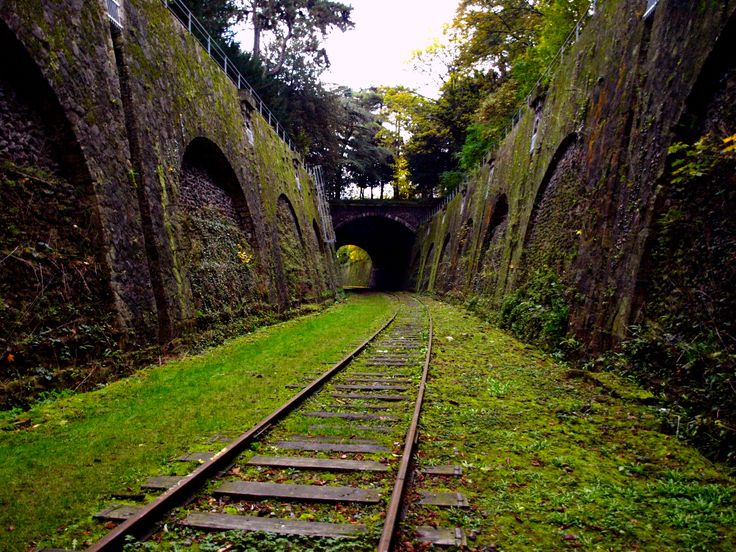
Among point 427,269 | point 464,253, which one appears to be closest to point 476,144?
point 464,253

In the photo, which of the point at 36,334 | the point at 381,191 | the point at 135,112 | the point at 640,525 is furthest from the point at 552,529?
the point at 381,191

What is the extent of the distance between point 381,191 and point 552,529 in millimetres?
53303

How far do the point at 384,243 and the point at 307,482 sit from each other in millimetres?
52624

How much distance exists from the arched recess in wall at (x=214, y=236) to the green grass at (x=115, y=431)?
2.74 m

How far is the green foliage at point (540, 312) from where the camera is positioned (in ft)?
31.1

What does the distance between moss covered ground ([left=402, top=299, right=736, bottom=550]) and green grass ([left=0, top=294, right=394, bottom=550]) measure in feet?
7.95

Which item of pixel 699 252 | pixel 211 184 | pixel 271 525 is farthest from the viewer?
pixel 211 184

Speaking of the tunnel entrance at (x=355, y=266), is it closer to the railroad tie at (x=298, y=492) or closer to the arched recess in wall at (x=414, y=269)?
the arched recess in wall at (x=414, y=269)

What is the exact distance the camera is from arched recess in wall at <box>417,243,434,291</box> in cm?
3584

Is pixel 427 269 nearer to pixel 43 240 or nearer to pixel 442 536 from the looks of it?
pixel 43 240

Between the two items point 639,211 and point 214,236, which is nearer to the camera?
point 639,211

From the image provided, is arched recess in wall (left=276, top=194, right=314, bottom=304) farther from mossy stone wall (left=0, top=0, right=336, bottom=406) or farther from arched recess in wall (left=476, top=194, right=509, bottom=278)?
arched recess in wall (left=476, top=194, right=509, bottom=278)

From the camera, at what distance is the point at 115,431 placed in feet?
16.9

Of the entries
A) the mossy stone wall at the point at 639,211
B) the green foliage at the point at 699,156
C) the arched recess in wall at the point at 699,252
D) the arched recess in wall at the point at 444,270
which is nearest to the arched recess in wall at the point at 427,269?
the arched recess in wall at the point at 444,270
